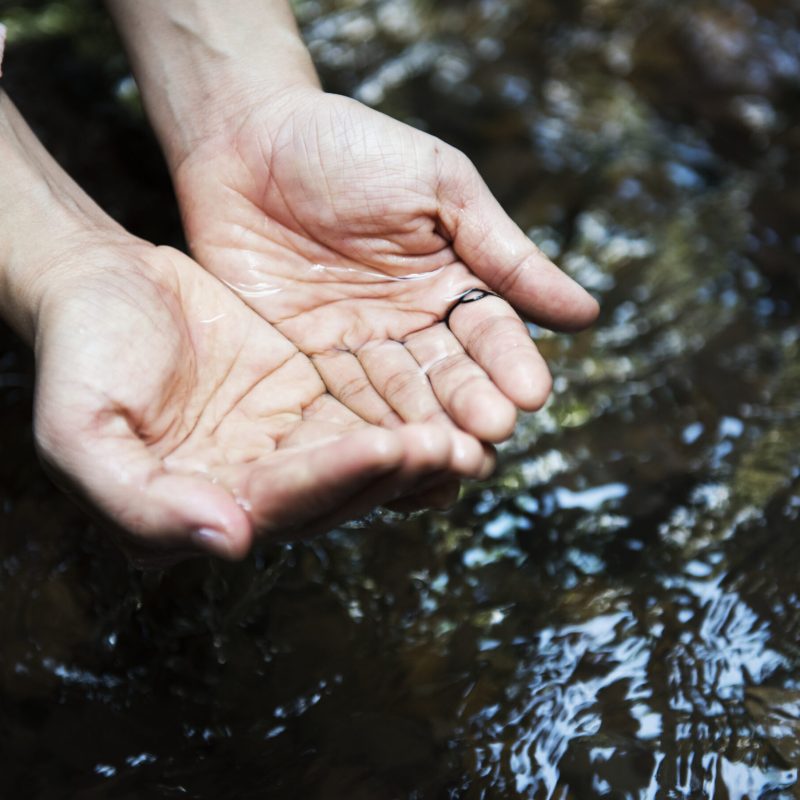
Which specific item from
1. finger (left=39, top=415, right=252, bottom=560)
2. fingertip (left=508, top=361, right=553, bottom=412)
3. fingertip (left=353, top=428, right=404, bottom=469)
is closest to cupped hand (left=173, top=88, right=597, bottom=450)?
fingertip (left=508, top=361, right=553, bottom=412)

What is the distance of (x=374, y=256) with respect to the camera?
2527 millimetres

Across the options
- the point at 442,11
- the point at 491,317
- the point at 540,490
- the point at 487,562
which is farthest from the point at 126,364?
the point at 442,11

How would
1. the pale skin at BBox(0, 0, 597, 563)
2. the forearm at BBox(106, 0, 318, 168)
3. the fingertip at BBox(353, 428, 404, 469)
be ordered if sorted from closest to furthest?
the fingertip at BBox(353, 428, 404, 469)
the pale skin at BBox(0, 0, 597, 563)
the forearm at BBox(106, 0, 318, 168)

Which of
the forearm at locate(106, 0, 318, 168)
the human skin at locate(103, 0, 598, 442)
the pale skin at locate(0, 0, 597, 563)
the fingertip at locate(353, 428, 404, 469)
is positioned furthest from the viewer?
the forearm at locate(106, 0, 318, 168)

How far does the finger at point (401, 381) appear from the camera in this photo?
6.83ft

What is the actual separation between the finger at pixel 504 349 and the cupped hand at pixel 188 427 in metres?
0.21

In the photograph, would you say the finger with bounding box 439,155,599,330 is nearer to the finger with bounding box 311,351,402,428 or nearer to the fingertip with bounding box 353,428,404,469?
the finger with bounding box 311,351,402,428

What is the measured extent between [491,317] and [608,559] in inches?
40.2

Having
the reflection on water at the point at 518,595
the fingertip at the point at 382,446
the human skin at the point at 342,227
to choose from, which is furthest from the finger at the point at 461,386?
the reflection on water at the point at 518,595

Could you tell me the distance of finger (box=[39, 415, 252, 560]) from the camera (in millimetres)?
1734

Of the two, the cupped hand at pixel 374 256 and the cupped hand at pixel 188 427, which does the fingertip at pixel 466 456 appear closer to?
the cupped hand at pixel 188 427

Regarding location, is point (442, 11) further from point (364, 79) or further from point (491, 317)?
point (491, 317)

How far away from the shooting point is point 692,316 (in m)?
3.59

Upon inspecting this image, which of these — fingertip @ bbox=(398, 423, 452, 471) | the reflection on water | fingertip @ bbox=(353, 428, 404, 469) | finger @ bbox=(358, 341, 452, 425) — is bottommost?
the reflection on water
